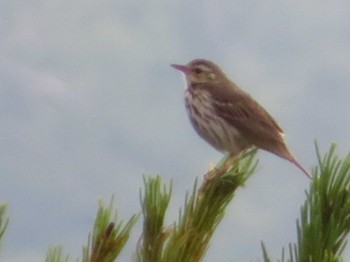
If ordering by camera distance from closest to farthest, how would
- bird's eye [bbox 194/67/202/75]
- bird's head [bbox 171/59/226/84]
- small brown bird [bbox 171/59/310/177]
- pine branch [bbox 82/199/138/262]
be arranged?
pine branch [bbox 82/199/138/262] → small brown bird [bbox 171/59/310/177] → bird's head [bbox 171/59/226/84] → bird's eye [bbox 194/67/202/75]

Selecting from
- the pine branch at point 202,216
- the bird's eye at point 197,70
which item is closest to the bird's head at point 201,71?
the bird's eye at point 197,70

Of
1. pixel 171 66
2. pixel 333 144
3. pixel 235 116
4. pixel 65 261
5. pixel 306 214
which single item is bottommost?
pixel 65 261

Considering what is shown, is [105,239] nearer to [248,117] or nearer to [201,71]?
[248,117]

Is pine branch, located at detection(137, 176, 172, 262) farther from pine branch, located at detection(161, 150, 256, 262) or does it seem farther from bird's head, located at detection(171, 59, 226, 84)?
bird's head, located at detection(171, 59, 226, 84)

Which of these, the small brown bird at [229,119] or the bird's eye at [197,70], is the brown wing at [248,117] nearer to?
the small brown bird at [229,119]

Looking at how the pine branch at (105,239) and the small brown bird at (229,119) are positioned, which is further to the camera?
the small brown bird at (229,119)

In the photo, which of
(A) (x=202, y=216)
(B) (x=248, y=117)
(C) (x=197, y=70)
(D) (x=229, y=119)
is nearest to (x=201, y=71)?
(C) (x=197, y=70)

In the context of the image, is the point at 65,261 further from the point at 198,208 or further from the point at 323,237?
the point at 323,237

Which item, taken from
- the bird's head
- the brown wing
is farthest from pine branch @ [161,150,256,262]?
the bird's head

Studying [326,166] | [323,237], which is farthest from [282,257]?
[326,166]
